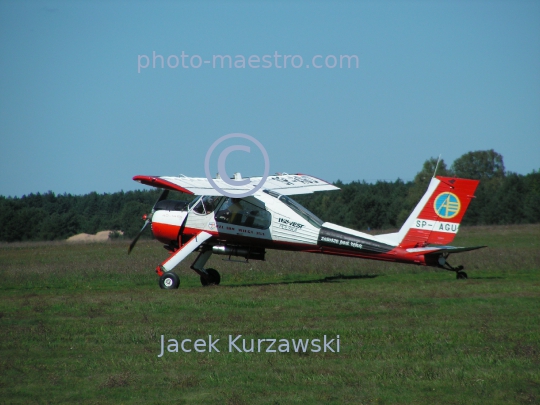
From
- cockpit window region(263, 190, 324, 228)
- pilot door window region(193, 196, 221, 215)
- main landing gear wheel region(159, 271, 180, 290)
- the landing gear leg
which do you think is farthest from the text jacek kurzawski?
pilot door window region(193, 196, 221, 215)

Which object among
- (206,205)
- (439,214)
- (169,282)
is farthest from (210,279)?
(439,214)

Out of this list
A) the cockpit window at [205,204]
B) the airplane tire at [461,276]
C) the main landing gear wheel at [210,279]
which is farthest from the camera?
the main landing gear wheel at [210,279]

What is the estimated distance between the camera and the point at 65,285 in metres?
17.4

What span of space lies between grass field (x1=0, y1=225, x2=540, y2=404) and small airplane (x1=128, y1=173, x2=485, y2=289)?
0.77 meters

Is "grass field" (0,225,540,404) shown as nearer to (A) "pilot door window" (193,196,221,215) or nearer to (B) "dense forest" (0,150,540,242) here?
(A) "pilot door window" (193,196,221,215)

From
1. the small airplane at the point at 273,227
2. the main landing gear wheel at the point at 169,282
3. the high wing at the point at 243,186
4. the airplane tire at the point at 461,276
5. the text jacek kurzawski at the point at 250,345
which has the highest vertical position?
the high wing at the point at 243,186

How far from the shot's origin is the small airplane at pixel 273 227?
15117 mm

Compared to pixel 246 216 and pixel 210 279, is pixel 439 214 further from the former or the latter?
pixel 210 279

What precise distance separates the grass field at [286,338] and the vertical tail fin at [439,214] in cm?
101

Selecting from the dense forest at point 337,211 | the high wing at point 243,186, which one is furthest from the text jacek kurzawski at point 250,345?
the dense forest at point 337,211

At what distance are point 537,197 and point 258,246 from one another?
149 feet

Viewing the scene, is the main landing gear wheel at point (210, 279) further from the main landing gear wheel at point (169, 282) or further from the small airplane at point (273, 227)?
the main landing gear wheel at point (169, 282)

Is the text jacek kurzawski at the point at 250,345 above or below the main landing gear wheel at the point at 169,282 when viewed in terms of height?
below

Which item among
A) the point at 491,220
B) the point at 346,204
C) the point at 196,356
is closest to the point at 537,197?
the point at 491,220
